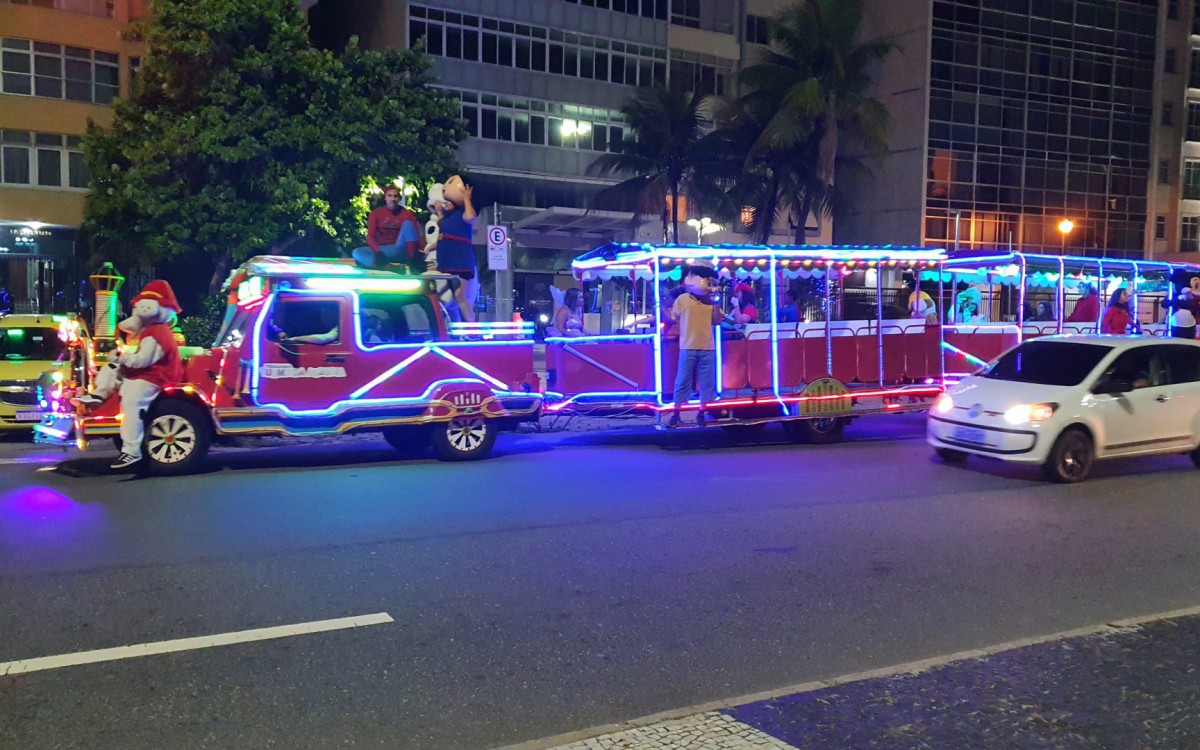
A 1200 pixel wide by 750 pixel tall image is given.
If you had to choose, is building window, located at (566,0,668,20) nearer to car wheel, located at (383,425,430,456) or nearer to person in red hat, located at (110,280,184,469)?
car wheel, located at (383,425,430,456)

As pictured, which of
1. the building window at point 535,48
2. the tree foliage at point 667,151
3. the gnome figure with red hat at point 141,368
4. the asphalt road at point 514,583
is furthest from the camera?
the building window at point 535,48

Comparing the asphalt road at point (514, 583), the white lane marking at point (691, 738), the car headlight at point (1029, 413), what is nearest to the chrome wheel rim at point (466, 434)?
the asphalt road at point (514, 583)

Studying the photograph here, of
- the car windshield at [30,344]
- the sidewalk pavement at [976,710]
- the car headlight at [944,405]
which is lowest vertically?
the sidewalk pavement at [976,710]

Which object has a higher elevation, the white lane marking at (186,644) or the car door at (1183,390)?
the car door at (1183,390)

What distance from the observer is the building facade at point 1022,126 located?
1745 inches

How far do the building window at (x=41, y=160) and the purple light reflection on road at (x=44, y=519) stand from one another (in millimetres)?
26857

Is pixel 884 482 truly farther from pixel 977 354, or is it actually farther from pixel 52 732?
pixel 52 732

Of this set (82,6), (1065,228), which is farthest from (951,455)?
(1065,228)

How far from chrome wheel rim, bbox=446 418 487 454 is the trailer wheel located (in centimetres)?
448

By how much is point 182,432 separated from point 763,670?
289 inches

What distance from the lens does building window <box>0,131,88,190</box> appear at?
3191 cm

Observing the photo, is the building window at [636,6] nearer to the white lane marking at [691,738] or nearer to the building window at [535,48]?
the building window at [535,48]

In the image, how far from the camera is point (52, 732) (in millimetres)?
4109

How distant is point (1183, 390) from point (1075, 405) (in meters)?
1.78
